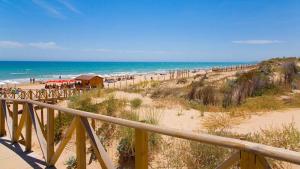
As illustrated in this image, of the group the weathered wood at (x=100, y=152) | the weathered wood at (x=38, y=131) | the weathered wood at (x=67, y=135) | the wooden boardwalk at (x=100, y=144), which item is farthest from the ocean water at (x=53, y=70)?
the weathered wood at (x=100, y=152)

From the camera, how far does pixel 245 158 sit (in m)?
2.16

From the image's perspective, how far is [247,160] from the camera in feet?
7.04

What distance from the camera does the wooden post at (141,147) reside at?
313cm

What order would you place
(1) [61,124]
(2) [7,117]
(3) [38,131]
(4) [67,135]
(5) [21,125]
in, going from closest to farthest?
(4) [67,135]
(3) [38,131]
(5) [21,125]
(2) [7,117]
(1) [61,124]

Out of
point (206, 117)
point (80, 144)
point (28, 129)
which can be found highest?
point (80, 144)

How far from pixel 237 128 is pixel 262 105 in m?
3.22

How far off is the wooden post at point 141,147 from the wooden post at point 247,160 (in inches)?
45.2

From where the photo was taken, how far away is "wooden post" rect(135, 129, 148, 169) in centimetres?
313

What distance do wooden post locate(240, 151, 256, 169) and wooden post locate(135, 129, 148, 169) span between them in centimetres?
115

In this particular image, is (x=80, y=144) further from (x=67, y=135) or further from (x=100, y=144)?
(x=100, y=144)

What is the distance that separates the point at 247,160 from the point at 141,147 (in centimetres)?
124

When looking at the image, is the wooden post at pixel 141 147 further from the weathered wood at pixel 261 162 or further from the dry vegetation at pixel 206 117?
the dry vegetation at pixel 206 117

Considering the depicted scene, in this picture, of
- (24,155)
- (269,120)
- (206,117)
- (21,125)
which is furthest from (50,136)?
(269,120)

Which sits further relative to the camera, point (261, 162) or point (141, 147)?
point (141, 147)
